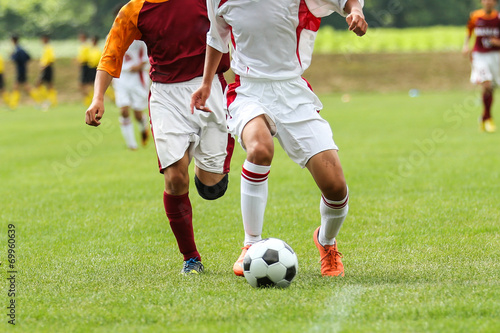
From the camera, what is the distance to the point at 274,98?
444 cm

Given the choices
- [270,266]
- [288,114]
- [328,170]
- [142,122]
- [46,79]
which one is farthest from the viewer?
[46,79]

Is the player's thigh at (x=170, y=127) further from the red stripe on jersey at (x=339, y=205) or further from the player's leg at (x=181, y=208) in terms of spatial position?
the red stripe on jersey at (x=339, y=205)

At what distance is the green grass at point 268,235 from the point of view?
350 centimetres

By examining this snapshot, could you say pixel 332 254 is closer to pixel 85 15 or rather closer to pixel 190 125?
pixel 190 125

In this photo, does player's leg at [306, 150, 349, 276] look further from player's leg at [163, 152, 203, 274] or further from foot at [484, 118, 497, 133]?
foot at [484, 118, 497, 133]

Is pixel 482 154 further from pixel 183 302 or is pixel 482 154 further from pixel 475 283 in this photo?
pixel 183 302

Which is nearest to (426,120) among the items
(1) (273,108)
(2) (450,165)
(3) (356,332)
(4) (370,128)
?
(4) (370,128)

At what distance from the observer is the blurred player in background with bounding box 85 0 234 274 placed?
4789 millimetres

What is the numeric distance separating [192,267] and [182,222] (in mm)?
325

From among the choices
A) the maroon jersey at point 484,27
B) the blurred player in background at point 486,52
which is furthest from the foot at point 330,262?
the maroon jersey at point 484,27

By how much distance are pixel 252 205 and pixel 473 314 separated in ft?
5.17

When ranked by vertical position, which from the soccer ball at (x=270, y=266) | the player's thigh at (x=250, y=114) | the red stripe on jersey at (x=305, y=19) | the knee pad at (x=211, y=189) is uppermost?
the red stripe on jersey at (x=305, y=19)

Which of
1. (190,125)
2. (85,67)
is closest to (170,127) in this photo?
(190,125)

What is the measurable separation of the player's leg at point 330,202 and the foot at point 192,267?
793 millimetres
